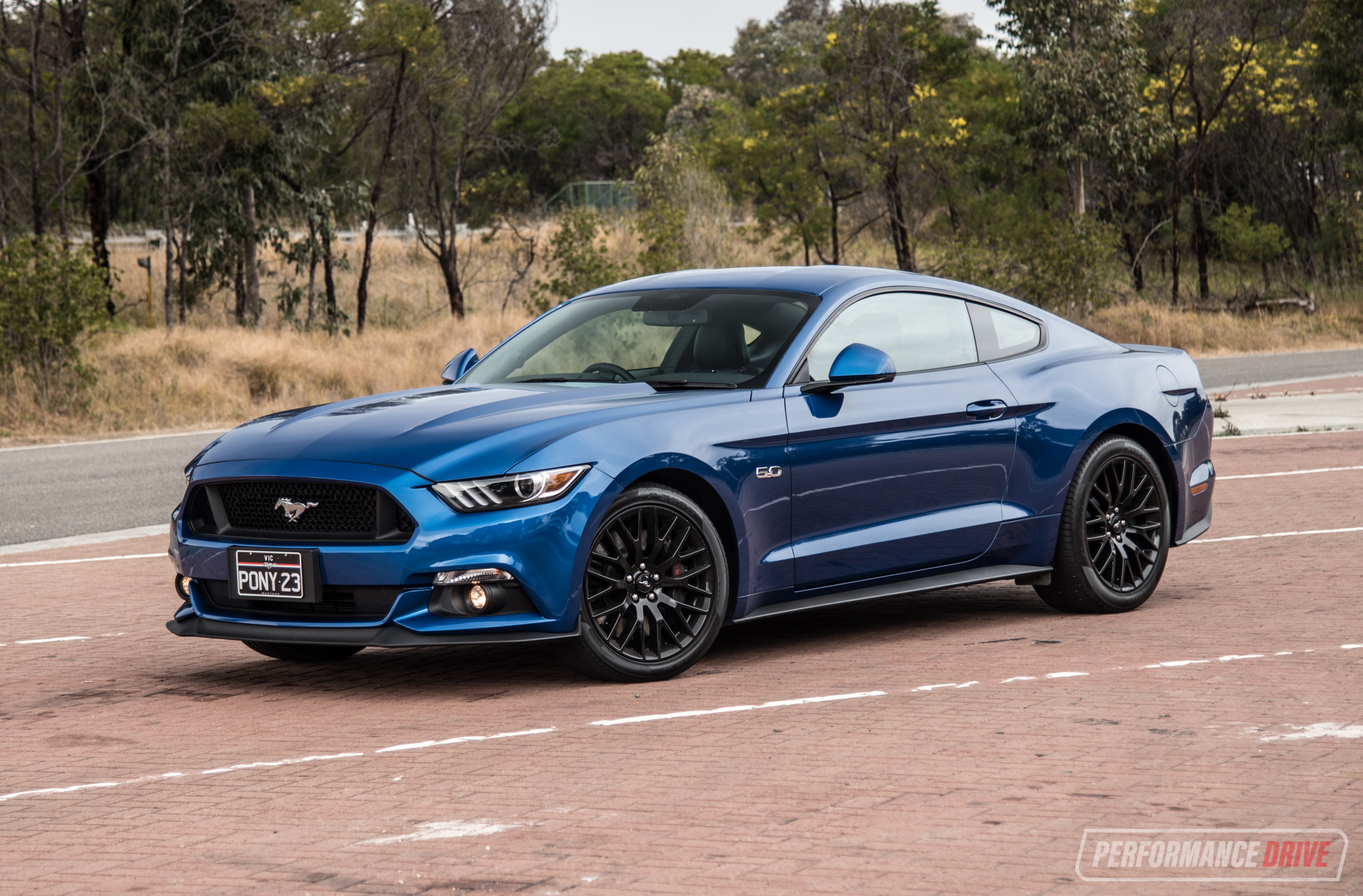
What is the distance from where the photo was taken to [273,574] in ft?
19.7

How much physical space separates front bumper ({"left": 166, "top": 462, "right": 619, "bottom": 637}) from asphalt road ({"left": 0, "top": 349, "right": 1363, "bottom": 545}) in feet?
22.6

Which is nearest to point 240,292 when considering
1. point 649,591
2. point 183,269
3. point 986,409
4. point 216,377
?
point 183,269

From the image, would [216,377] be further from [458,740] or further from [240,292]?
[458,740]

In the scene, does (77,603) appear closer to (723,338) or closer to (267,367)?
(723,338)

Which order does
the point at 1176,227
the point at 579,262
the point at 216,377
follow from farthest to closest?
1. the point at 1176,227
2. the point at 579,262
3. the point at 216,377

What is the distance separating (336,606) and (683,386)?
169 cm

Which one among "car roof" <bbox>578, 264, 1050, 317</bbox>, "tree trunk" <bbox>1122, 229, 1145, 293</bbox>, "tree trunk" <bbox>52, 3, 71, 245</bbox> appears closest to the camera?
"car roof" <bbox>578, 264, 1050, 317</bbox>

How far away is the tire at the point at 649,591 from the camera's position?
6027mm

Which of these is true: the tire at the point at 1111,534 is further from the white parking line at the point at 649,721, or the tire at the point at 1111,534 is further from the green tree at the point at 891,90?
the green tree at the point at 891,90

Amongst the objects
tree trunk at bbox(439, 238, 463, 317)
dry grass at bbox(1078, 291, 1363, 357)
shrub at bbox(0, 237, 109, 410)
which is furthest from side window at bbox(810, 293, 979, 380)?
tree trunk at bbox(439, 238, 463, 317)

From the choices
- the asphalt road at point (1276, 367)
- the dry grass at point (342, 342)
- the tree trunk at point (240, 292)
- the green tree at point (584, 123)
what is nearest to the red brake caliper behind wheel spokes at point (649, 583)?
the dry grass at point (342, 342)

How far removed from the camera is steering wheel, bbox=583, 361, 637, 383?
A: 685cm

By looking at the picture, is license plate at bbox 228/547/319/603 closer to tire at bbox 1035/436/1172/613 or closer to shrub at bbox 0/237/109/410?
tire at bbox 1035/436/1172/613

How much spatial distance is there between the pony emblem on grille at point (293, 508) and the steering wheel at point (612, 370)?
1.47 metres
